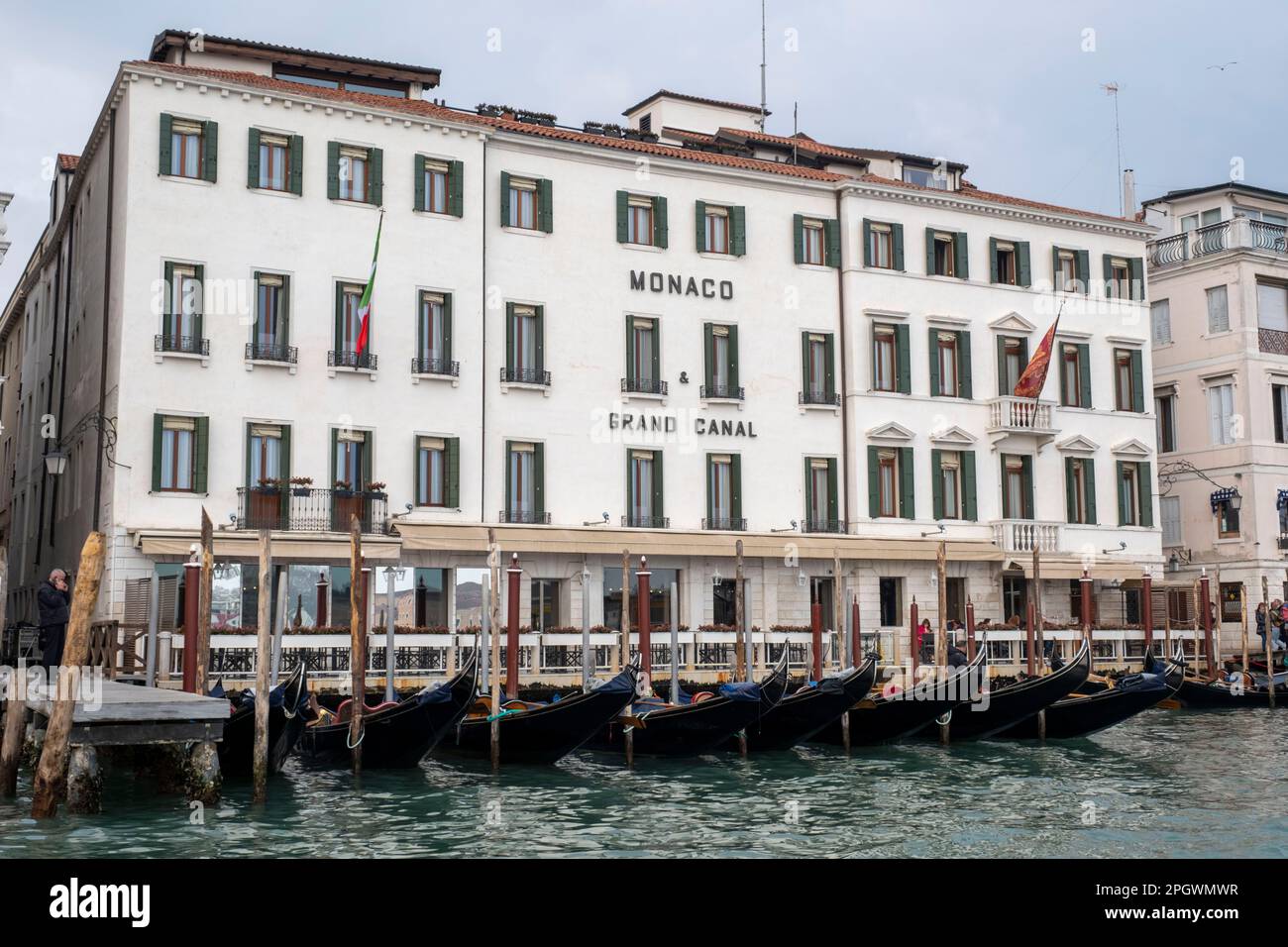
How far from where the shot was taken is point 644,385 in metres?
27.0

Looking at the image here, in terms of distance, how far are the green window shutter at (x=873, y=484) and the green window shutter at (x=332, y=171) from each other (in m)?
11.6

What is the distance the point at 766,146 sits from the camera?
30516mm

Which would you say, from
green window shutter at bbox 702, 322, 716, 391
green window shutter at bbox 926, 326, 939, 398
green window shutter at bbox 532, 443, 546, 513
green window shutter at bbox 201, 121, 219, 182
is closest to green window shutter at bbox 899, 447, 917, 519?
green window shutter at bbox 926, 326, 939, 398

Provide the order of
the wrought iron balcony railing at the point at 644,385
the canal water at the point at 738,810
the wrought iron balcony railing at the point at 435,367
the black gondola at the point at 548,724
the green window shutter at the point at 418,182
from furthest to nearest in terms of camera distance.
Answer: the wrought iron balcony railing at the point at 644,385
the green window shutter at the point at 418,182
the wrought iron balcony railing at the point at 435,367
the black gondola at the point at 548,724
the canal water at the point at 738,810

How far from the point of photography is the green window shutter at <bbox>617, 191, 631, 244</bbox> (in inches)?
1069

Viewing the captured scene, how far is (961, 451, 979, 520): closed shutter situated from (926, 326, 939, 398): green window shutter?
1.48 m

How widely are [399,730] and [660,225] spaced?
44.2 ft

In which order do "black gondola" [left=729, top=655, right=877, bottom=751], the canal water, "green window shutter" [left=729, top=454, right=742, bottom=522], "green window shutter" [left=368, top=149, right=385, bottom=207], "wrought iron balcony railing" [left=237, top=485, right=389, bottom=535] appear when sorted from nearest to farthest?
the canal water
"black gondola" [left=729, top=655, right=877, bottom=751]
"wrought iron balcony railing" [left=237, top=485, right=389, bottom=535]
"green window shutter" [left=368, top=149, right=385, bottom=207]
"green window shutter" [left=729, top=454, right=742, bottom=522]

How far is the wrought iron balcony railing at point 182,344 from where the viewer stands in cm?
2300

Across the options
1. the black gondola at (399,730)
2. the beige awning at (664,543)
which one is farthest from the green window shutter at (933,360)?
the black gondola at (399,730)

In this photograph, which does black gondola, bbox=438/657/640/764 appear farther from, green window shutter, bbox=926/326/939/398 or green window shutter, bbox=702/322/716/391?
green window shutter, bbox=926/326/939/398

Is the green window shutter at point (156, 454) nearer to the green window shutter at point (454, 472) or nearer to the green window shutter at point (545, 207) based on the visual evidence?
the green window shutter at point (454, 472)

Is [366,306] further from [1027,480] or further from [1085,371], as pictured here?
[1085,371]
